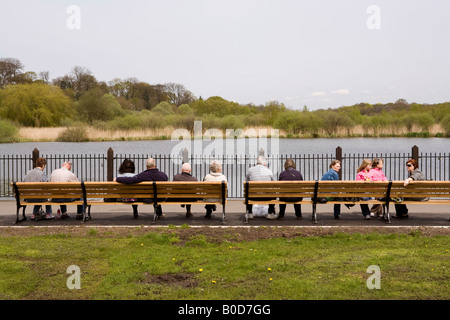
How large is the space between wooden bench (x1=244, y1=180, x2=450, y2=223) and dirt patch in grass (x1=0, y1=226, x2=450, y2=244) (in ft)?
3.27

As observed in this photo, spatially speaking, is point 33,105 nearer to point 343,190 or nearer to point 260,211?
point 260,211

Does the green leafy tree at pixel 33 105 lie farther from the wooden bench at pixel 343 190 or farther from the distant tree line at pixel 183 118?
the wooden bench at pixel 343 190

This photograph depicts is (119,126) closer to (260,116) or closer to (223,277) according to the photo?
(260,116)

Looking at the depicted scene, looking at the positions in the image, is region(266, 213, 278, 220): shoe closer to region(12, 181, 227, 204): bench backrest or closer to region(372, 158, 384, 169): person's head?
region(12, 181, 227, 204): bench backrest

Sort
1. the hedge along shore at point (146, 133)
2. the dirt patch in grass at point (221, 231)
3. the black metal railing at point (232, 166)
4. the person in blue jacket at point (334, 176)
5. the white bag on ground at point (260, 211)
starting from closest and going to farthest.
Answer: the dirt patch in grass at point (221, 231)
the person in blue jacket at point (334, 176)
the white bag on ground at point (260, 211)
the black metal railing at point (232, 166)
the hedge along shore at point (146, 133)

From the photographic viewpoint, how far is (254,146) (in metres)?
45.5

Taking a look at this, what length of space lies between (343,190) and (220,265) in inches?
175

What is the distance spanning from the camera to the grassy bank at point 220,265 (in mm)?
6375

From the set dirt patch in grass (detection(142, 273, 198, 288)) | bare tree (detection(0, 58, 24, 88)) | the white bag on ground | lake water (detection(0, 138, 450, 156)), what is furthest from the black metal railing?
bare tree (detection(0, 58, 24, 88))

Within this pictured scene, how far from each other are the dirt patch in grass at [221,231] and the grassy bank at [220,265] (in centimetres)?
5

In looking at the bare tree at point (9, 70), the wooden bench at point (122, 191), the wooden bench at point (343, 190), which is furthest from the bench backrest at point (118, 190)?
the bare tree at point (9, 70)

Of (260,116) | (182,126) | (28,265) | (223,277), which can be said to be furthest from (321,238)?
(260,116)

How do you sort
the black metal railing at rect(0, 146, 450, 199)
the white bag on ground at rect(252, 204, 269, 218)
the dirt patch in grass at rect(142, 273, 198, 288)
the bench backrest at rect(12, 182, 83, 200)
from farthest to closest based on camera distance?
the black metal railing at rect(0, 146, 450, 199)
the white bag on ground at rect(252, 204, 269, 218)
the bench backrest at rect(12, 182, 83, 200)
the dirt patch in grass at rect(142, 273, 198, 288)

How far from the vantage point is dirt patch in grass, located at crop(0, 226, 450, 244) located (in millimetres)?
9422
